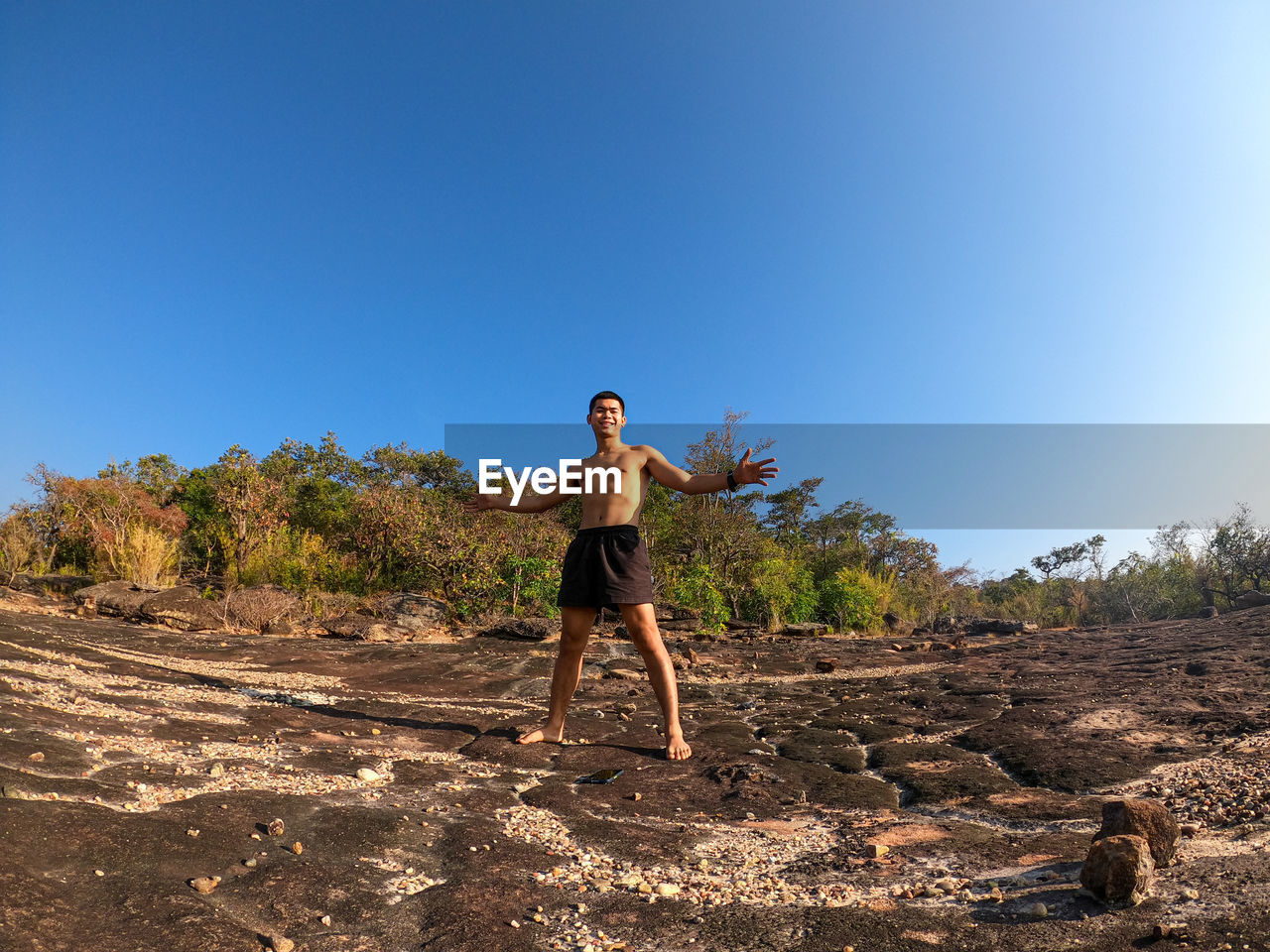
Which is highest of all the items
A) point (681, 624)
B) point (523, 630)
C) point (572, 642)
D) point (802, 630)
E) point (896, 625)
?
point (572, 642)

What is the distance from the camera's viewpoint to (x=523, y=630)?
11258 mm

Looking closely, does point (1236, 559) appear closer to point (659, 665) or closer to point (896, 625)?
point (896, 625)

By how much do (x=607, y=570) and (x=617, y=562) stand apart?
0.08 meters

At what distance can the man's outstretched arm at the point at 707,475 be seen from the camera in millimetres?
3986

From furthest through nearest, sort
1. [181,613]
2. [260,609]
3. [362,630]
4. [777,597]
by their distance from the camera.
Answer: [777,597] < [260,609] < [181,613] < [362,630]

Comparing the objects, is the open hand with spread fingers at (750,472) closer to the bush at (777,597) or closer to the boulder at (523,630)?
the boulder at (523,630)

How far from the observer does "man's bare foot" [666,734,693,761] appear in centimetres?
404

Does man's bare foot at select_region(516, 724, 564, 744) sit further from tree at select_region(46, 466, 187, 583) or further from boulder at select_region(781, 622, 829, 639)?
tree at select_region(46, 466, 187, 583)

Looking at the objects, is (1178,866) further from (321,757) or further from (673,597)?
(673,597)

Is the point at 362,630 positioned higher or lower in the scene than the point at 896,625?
higher

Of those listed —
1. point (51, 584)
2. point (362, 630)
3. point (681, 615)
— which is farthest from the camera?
point (681, 615)

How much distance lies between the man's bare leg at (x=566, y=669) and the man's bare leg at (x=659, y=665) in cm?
30

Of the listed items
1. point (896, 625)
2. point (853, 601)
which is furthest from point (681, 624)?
Answer: point (896, 625)

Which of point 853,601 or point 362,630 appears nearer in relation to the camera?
point 362,630
